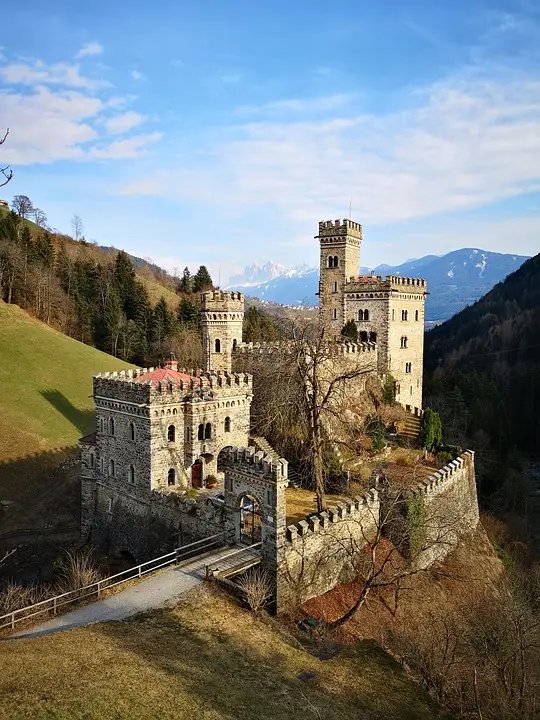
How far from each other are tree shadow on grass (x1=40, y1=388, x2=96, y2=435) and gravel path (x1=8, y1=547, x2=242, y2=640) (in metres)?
32.4

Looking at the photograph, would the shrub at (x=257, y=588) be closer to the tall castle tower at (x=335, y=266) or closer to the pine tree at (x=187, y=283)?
the tall castle tower at (x=335, y=266)

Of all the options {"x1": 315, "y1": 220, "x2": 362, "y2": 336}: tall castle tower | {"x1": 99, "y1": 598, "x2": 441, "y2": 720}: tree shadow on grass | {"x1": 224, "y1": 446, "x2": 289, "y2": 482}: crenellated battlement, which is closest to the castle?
{"x1": 224, "y1": 446, "x2": 289, "y2": 482}: crenellated battlement

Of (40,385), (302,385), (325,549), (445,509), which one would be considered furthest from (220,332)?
(40,385)

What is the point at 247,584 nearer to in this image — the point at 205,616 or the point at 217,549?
the point at 205,616

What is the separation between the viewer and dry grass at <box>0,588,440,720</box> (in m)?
14.3

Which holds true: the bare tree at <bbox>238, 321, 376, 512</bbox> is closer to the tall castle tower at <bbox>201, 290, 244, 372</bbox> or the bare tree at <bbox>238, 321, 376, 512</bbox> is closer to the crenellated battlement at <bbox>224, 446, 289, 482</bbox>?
the tall castle tower at <bbox>201, 290, 244, 372</bbox>

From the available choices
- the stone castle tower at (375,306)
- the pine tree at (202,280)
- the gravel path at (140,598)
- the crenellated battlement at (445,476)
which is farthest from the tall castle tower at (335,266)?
the pine tree at (202,280)

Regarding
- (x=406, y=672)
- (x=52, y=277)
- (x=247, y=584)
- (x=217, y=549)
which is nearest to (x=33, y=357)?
(x=52, y=277)

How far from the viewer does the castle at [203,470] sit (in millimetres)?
24672

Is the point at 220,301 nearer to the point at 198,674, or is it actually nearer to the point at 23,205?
the point at 198,674

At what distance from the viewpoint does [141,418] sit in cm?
3053

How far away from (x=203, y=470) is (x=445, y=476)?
1577 cm

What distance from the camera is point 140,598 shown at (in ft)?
71.0

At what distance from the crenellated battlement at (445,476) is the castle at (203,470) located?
0.12 meters
